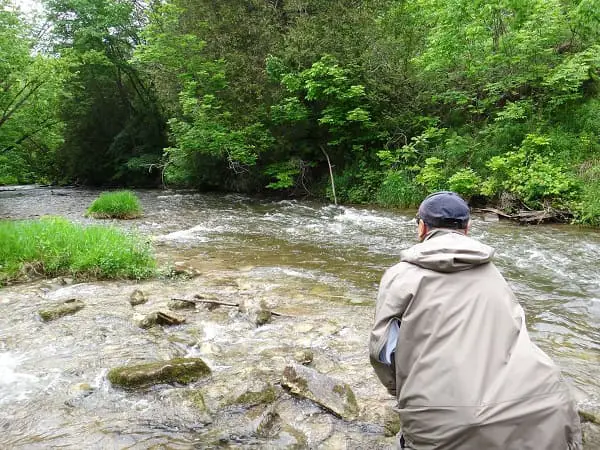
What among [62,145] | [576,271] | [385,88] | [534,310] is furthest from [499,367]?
[62,145]

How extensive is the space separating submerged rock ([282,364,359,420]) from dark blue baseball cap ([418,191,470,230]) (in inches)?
71.8

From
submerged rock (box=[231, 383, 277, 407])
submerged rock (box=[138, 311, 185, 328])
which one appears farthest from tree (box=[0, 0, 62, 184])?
submerged rock (box=[231, 383, 277, 407])

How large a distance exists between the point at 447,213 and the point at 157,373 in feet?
9.49

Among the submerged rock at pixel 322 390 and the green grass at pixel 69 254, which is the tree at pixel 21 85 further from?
the submerged rock at pixel 322 390

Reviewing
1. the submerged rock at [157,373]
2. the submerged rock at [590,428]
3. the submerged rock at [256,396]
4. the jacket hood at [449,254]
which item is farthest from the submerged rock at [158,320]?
the submerged rock at [590,428]

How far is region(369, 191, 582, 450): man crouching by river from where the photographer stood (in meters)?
1.93

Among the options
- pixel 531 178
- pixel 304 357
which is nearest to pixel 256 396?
pixel 304 357

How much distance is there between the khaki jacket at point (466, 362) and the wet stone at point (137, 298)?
15.4ft

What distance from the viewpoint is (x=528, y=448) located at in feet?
6.30

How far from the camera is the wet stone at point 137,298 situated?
620cm

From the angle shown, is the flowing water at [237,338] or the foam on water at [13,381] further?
the foam on water at [13,381]

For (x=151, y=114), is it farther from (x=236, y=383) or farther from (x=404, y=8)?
(x=236, y=383)

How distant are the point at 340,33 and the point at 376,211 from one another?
7203 millimetres

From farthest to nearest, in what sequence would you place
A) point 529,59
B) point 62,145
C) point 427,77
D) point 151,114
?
1. point 62,145
2. point 151,114
3. point 427,77
4. point 529,59
